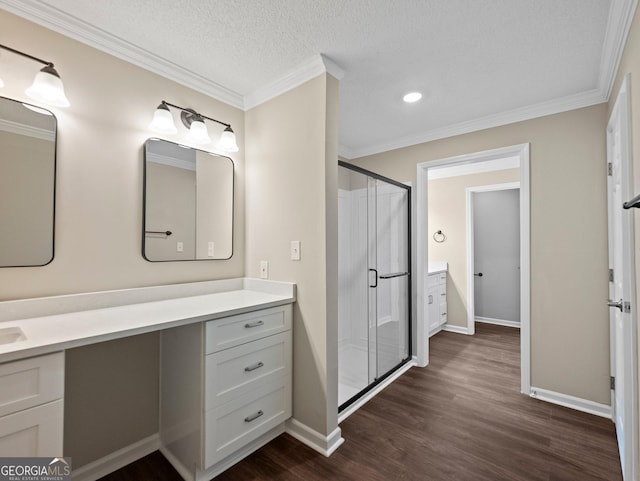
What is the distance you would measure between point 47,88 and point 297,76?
137cm

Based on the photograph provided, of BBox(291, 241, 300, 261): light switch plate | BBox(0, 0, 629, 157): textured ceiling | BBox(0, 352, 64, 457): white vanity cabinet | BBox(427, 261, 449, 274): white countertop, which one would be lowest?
BBox(0, 352, 64, 457): white vanity cabinet

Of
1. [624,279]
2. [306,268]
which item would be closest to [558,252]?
[624,279]

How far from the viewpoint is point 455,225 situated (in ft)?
15.4

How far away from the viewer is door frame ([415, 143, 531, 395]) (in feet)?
8.34

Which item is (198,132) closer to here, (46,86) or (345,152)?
(46,86)

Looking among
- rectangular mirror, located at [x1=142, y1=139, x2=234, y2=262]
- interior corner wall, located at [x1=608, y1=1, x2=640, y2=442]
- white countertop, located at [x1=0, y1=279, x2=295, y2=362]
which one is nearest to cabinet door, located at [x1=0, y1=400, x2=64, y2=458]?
white countertop, located at [x1=0, y1=279, x2=295, y2=362]

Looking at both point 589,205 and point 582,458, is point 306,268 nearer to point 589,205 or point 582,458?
point 582,458

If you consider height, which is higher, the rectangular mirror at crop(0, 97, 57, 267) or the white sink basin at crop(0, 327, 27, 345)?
the rectangular mirror at crop(0, 97, 57, 267)

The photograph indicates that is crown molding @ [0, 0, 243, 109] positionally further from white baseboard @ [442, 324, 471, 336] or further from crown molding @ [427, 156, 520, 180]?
white baseboard @ [442, 324, 471, 336]

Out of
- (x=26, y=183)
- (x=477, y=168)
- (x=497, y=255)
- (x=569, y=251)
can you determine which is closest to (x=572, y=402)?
(x=569, y=251)

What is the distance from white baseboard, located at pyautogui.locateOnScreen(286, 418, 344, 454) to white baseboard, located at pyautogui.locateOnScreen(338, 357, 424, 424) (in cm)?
27

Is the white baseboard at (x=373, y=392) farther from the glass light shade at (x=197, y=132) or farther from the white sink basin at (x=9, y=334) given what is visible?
the glass light shade at (x=197, y=132)

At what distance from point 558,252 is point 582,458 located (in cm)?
→ 142

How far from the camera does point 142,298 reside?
186 cm
